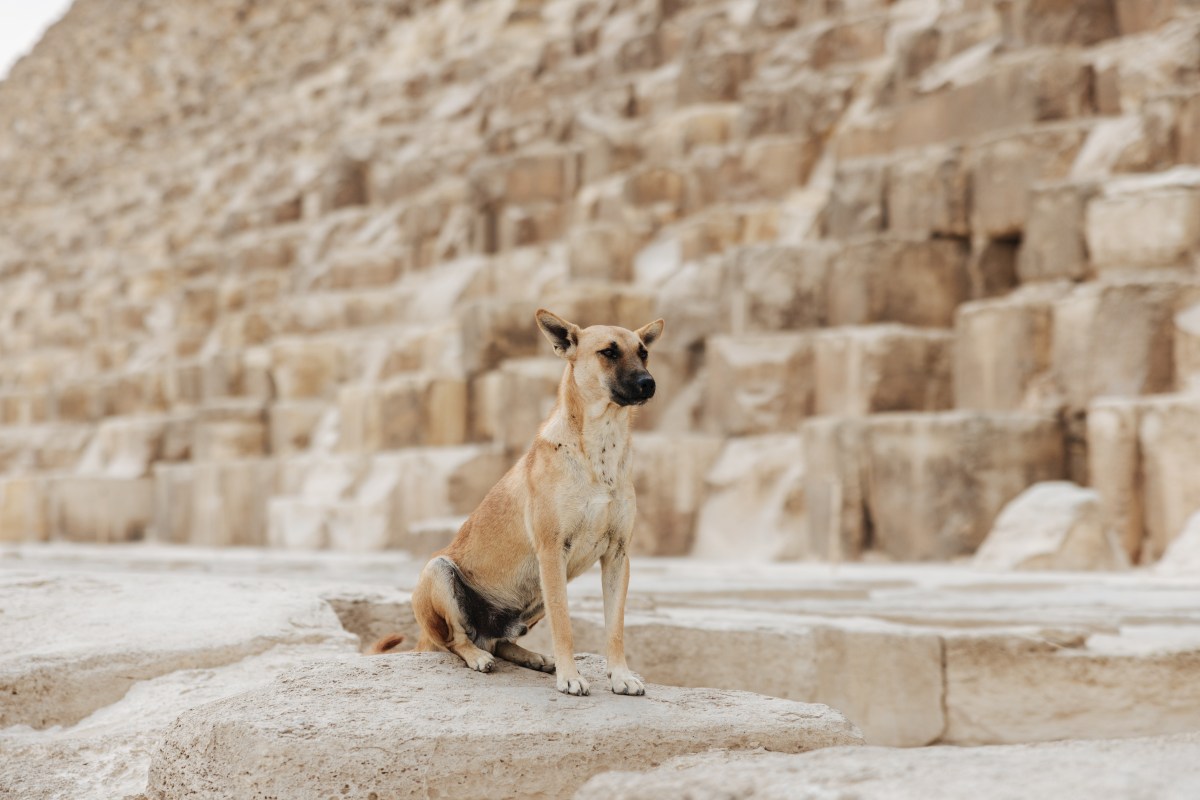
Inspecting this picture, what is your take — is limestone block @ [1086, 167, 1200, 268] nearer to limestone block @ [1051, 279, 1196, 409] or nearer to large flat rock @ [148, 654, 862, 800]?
limestone block @ [1051, 279, 1196, 409]

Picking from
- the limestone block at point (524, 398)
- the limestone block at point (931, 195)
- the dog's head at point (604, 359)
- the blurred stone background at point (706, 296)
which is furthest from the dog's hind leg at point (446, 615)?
the limestone block at point (931, 195)

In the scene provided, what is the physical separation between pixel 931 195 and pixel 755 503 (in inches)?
135

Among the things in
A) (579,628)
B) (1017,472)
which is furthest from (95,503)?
(579,628)

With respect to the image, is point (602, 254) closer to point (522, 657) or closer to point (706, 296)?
point (706, 296)

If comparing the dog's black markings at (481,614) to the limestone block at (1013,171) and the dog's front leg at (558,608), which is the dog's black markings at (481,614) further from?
the limestone block at (1013,171)

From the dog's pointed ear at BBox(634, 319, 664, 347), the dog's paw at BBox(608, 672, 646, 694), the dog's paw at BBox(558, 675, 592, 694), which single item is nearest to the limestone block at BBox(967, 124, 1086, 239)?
the dog's pointed ear at BBox(634, 319, 664, 347)

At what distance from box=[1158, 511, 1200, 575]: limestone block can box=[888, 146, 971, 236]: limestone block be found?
443 centimetres

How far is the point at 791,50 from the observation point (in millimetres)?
19109

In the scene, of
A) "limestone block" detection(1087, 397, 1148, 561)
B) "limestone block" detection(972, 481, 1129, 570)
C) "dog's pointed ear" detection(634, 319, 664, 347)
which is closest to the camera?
"dog's pointed ear" detection(634, 319, 664, 347)

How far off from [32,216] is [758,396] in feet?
111

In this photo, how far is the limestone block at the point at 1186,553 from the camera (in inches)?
337

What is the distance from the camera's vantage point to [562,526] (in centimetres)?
371

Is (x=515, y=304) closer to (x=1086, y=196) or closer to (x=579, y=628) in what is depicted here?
(x=1086, y=196)

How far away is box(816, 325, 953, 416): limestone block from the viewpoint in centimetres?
1146
